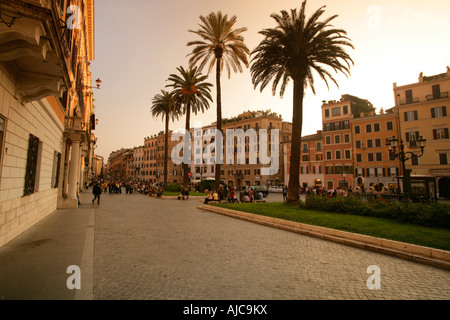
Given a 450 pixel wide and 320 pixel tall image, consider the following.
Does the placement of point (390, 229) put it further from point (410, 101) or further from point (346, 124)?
point (346, 124)

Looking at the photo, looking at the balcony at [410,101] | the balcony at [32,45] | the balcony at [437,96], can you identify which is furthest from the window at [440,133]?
the balcony at [32,45]

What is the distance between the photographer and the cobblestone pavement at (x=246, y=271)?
4.14m

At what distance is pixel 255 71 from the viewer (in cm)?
1895

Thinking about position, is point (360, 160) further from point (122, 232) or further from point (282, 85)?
point (122, 232)

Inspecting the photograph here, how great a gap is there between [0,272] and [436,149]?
47617 mm

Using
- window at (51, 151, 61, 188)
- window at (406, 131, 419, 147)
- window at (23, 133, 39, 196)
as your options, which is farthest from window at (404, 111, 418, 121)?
window at (23, 133, 39, 196)

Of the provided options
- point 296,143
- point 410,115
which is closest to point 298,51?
point 296,143

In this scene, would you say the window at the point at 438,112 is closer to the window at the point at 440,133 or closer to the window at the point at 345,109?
the window at the point at 440,133

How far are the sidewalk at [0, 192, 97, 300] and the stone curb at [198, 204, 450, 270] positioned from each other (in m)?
7.47

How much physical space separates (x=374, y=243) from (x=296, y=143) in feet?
32.5

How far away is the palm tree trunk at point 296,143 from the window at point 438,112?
3283 cm

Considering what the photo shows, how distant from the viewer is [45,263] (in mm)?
5148

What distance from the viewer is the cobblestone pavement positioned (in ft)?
13.6
